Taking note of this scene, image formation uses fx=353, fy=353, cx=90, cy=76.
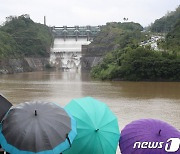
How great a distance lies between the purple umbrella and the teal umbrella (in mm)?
127

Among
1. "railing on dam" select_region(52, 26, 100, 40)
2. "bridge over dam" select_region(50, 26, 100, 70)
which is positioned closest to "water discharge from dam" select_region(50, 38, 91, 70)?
"bridge over dam" select_region(50, 26, 100, 70)

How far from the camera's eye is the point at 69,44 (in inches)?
2948

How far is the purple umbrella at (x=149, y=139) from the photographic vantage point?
3.48 m

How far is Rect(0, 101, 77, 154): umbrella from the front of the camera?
10.5 feet

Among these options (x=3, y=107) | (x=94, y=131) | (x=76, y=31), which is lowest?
(x=94, y=131)

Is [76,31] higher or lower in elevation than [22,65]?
higher

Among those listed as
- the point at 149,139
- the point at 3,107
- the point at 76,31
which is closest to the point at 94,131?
the point at 149,139

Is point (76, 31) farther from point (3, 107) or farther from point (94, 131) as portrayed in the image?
point (94, 131)

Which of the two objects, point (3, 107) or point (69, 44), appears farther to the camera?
point (69, 44)

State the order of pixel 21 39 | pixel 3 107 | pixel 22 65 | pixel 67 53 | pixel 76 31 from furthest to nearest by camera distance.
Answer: pixel 76 31
pixel 67 53
pixel 21 39
pixel 22 65
pixel 3 107

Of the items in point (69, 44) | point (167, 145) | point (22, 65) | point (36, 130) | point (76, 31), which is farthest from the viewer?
point (76, 31)

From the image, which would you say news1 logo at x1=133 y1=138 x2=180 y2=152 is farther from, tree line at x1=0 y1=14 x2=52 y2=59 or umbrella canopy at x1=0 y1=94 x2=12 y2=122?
tree line at x1=0 y1=14 x2=52 y2=59

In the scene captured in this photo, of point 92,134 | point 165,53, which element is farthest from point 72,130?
point 165,53

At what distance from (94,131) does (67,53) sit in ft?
216
